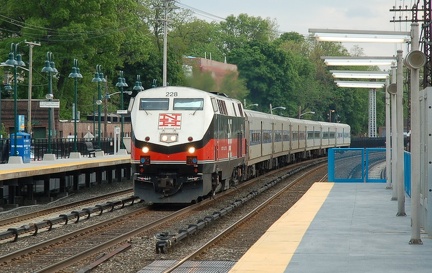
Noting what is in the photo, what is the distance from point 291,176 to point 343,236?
30.2 meters

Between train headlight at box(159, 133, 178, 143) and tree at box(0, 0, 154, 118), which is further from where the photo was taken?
tree at box(0, 0, 154, 118)

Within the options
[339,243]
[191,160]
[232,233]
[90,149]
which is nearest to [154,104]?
[191,160]

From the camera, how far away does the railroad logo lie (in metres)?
25.7

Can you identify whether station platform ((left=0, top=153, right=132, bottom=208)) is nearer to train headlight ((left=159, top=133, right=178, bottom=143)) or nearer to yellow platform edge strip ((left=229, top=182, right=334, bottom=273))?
train headlight ((left=159, top=133, right=178, bottom=143))

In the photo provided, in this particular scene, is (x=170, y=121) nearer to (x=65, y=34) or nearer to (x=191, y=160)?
(x=191, y=160)

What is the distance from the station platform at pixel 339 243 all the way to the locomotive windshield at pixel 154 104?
5.19 m

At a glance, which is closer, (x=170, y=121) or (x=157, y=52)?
(x=170, y=121)

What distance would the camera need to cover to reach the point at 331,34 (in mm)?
20312

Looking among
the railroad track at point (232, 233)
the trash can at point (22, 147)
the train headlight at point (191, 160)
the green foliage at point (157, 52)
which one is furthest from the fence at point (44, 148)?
the train headlight at point (191, 160)

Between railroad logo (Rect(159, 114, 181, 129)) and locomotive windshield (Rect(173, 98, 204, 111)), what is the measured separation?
42 centimetres

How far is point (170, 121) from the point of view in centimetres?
2577

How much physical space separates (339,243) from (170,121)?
1147 cm

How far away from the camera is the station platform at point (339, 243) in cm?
1248

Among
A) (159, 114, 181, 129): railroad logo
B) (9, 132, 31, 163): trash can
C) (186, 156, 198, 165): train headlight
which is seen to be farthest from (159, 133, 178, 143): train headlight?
(9, 132, 31, 163): trash can
